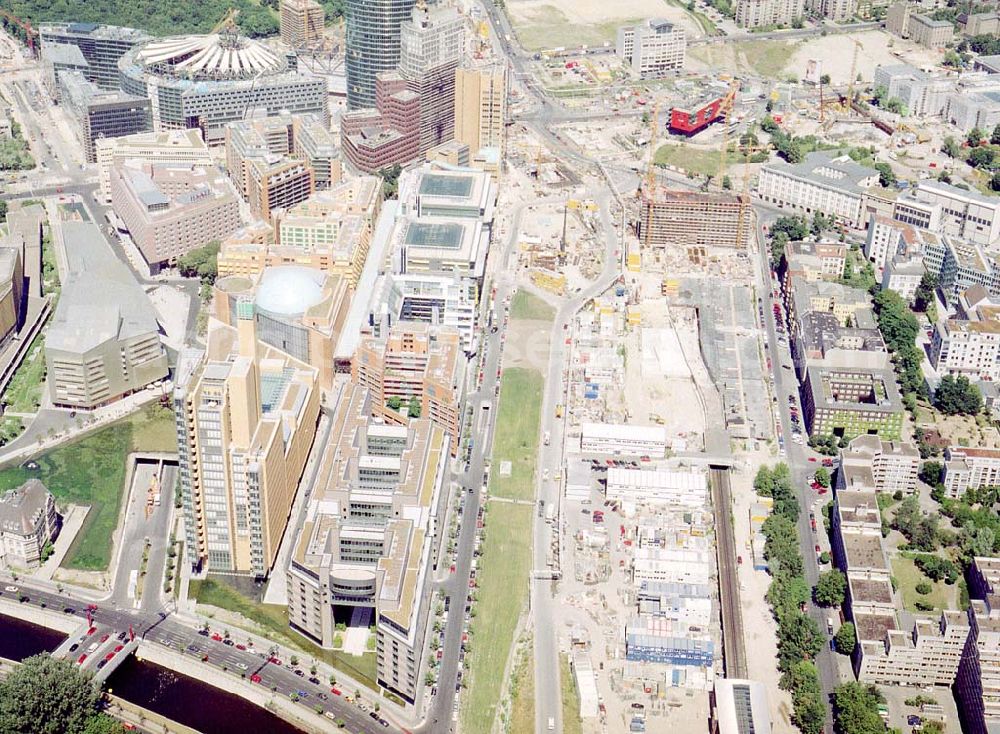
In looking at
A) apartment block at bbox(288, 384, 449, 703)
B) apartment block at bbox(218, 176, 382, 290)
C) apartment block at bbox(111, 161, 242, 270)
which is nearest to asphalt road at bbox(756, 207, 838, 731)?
apartment block at bbox(288, 384, 449, 703)

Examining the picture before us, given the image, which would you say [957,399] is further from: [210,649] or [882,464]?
[210,649]

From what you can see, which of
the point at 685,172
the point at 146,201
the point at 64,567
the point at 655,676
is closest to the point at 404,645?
the point at 655,676

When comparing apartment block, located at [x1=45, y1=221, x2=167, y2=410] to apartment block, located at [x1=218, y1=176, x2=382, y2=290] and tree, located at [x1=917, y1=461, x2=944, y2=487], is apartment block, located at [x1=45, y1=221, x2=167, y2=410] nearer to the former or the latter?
apartment block, located at [x1=218, y1=176, x2=382, y2=290]

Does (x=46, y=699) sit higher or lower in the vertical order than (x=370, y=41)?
Answer: lower

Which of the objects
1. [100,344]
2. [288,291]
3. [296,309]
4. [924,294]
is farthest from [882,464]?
[100,344]

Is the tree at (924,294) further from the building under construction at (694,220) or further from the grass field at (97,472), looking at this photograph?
the grass field at (97,472)

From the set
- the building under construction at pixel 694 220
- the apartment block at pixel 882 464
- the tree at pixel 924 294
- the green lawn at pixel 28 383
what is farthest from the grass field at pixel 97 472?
the tree at pixel 924 294
